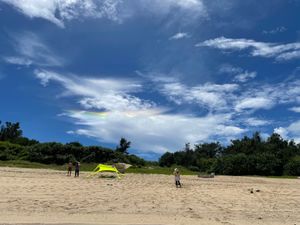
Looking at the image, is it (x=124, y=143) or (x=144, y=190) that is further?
(x=124, y=143)

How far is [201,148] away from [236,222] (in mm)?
111212

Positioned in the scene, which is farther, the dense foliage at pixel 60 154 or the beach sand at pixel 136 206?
the dense foliage at pixel 60 154

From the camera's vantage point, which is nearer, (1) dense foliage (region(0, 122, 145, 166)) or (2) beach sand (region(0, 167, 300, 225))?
(2) beach sand (region(0, 167, 300, 225))

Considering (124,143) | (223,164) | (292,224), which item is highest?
(124,143)

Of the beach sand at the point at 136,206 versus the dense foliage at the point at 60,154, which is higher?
the dense foliage at the point at 60,154

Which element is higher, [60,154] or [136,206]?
[60,154]

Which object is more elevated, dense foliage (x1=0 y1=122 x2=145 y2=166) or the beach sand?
dense foliage (x1=0 y1=122 x2=145 y2=166)

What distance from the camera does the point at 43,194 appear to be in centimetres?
2350

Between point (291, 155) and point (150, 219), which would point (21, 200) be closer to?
point (150, 219)

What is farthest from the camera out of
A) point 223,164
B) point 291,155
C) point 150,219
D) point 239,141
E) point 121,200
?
point 239,141

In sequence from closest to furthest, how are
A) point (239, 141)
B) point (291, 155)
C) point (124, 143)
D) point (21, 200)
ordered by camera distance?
point (21, 200) → point (291, 155) → point (124, 143) → point (239, 141)

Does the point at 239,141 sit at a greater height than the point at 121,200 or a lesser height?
greater

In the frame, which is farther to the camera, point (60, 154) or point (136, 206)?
point (60, 154)

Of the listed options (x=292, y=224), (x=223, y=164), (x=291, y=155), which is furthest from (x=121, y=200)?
(x=291, y=155)
